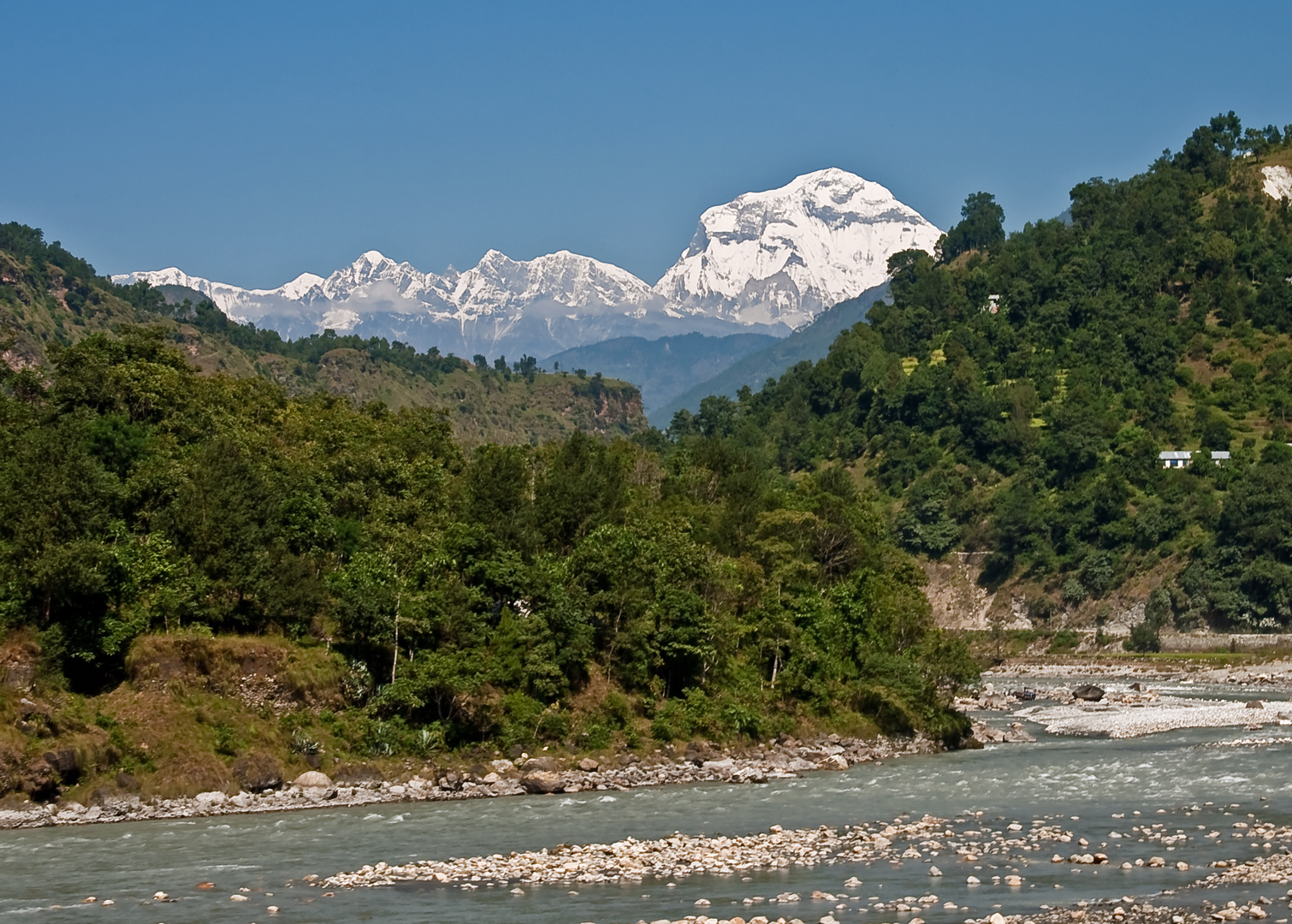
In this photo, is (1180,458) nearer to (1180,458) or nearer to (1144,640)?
(1180,458)

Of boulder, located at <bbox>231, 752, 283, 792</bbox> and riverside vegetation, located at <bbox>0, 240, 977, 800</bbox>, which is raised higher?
riverside vegetation, located at <bbox>0, 240, 977, 800</bbox>

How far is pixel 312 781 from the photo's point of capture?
151 ft

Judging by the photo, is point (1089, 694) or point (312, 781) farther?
point (1089, 694)

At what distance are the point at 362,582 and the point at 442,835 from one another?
1555 centimetres

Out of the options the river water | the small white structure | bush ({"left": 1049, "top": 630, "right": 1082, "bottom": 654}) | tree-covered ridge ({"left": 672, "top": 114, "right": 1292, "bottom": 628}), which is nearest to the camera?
the river water

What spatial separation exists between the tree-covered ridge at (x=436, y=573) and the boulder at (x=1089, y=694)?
16.3 meters

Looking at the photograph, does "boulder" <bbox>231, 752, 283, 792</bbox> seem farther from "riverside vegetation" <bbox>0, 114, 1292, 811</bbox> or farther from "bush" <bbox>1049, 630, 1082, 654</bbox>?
"bush" <bbox>1049, 630, 1082, 654</bbox>

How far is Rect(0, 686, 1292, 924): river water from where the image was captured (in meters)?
31.4

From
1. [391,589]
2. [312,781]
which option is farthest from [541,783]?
[391,589]

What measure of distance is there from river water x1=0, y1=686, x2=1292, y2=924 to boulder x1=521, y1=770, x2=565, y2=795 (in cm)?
71

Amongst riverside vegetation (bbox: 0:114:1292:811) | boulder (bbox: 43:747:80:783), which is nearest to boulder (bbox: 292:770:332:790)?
riverside vegetation (bbox: 0:114:1292:811)

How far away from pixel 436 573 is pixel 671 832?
65.8 ft

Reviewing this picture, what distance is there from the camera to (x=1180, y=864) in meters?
33.8

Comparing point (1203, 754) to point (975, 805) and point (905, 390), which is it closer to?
point (975, 805)
